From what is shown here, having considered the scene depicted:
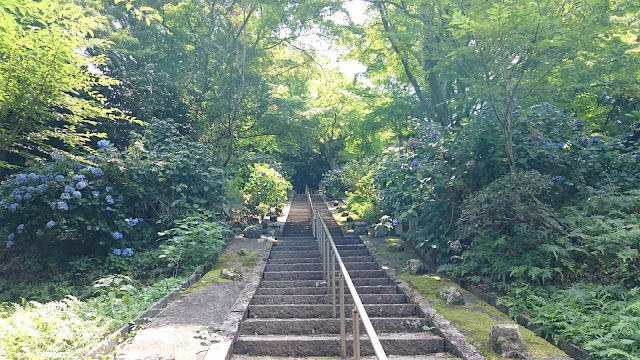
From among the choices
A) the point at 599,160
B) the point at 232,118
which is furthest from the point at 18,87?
the point at 599,160

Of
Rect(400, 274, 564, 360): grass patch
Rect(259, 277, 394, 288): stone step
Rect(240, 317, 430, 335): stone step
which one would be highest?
Rect(400, 274, 564, 360): grass patch

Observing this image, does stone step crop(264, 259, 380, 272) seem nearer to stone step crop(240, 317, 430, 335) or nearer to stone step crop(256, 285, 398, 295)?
stone step crop(256, 285, 398, 295)

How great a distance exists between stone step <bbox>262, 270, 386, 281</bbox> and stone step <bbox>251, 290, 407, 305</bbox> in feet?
4.21

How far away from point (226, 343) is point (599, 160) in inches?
256

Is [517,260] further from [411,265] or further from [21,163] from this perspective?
[21,163]

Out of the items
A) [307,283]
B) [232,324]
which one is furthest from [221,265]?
[232,324]

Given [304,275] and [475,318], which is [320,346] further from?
[304,275]

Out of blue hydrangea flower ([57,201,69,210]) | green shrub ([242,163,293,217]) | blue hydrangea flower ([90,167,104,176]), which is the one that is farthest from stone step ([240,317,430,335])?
green shrub ([242,163,293,217])

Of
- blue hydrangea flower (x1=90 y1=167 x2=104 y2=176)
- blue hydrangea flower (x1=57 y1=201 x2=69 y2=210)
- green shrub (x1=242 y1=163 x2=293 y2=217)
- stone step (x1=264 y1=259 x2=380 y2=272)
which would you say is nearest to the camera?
blue hydrangea flower (x1=57 y1=201 x2=69 y2=210)

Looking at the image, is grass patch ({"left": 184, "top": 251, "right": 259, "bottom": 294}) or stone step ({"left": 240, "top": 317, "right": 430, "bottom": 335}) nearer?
stone step ({"left": 240, "top": 317, "right": 430, "bottom": 335})

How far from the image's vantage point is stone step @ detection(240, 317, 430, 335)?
196 inches

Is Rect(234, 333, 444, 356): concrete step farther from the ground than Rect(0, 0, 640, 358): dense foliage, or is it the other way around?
Rect(0, 0, 640, 358): dense foliage

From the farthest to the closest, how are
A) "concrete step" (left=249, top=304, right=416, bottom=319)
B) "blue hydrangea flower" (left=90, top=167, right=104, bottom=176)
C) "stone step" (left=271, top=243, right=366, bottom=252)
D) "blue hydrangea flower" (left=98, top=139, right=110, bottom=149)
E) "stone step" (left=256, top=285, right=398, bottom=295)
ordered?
"stone step" (left=271, top=243, right=366, bottom=252) < "blue hydrangea flower" (left=98, top=139, right=110, bottom=149) < "blue hydrangea flower" (left=90, top=167, right=104, bottom=176) < "stone step" (left=256, top=285, right=398, bottom=295) < "concrete step" (left=249, top=304, right=416, bottom=319)

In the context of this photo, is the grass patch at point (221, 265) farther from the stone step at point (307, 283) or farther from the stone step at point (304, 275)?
the stone step at point (307, 283)
